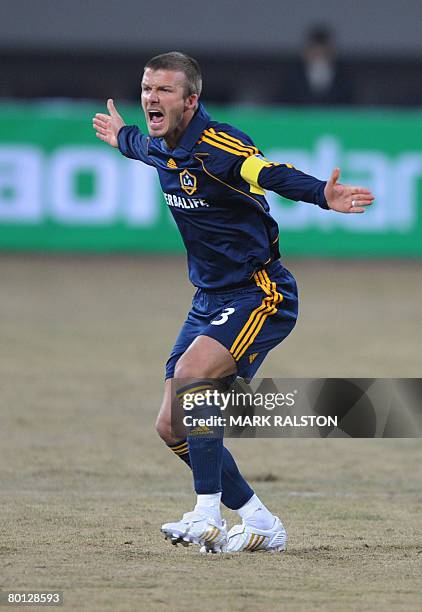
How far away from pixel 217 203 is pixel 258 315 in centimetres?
56

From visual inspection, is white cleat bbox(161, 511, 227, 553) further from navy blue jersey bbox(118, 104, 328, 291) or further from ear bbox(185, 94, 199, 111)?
ear bbox(185, 94, 199, 111)

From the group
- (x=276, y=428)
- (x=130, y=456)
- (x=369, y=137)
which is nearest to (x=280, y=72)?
(x=369, y=137)

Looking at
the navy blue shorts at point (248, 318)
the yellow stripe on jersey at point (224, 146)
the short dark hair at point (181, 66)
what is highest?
the short dark hair at point (181, 66)

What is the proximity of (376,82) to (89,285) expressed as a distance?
943cm

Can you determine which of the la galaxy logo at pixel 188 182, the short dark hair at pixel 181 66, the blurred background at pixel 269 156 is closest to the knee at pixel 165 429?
the la galaxy logo at pixel 188 182

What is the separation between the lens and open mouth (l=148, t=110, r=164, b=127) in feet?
20.0

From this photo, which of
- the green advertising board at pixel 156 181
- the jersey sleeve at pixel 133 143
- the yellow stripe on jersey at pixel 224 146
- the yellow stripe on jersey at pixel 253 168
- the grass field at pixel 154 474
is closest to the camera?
the grass field at pixel 154 474

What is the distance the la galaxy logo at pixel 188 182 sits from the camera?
20.0ft

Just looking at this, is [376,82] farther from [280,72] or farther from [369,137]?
[369,137]

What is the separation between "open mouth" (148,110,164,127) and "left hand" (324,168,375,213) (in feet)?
3.13

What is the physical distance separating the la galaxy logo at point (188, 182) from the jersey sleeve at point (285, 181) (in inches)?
12.9

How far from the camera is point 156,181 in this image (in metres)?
18.2

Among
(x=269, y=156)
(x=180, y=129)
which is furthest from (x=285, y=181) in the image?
(x=269, y=156)

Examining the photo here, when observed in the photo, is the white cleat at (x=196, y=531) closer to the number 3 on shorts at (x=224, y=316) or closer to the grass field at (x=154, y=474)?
the grass field at (x=154, y=474)
